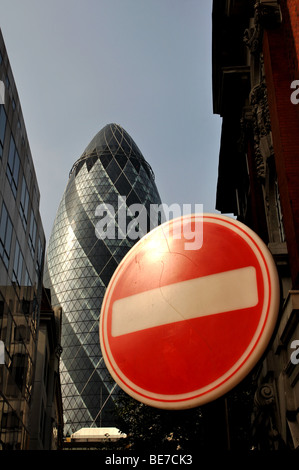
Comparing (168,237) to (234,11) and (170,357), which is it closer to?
(170,357)

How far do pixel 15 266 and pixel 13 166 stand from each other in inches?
222

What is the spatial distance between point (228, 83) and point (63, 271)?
104222mm

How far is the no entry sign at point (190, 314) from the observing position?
2074 mm

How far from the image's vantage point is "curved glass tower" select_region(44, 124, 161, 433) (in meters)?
104

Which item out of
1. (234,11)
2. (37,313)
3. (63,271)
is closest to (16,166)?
(37,313)

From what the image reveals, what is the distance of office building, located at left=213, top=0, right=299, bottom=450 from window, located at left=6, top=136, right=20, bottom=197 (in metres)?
12.8

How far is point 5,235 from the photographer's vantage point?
85.5 ft

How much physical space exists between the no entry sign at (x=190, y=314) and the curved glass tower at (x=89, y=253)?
103 m

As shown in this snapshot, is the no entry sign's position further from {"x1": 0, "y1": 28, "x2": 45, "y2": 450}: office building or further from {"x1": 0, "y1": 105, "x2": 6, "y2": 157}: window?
{"x1": 0, "y1": 105, "x2": 6, "y2": 157}: window

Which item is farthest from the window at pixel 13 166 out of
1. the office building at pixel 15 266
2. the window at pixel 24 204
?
the window at pixel 24 204

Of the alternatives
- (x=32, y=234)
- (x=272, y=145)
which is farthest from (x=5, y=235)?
(x=272, y=145)

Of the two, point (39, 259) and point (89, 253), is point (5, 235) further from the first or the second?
point (89, 253)

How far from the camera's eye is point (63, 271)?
118 m

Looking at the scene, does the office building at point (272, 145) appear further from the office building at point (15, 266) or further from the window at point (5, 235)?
the window at point (5, 235)
